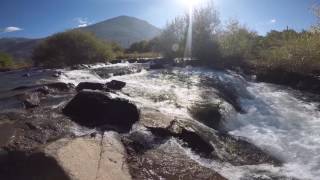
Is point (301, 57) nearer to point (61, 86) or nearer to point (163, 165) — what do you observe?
point (61, 86)

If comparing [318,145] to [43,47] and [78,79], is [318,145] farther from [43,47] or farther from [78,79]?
[43,47]

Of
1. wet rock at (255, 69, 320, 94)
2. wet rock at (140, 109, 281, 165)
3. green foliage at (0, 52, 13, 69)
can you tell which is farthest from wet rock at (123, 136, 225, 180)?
green foliage at (0, 52, 13, 69)

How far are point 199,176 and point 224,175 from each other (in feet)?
2.04

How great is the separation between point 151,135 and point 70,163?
3183 mm

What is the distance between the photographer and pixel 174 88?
59.9 ft

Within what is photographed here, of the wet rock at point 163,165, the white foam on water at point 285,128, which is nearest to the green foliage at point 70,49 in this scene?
the white foam on water at point 285,128

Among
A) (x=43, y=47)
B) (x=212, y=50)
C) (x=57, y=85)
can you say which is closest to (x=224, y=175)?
(x=57, y=85)

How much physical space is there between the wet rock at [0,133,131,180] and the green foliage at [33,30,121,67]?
29.5 meters

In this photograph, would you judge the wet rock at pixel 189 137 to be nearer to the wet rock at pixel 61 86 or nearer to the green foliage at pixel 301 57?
the wet rock at pixel 61 86

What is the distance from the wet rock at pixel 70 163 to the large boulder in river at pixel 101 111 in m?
2.22

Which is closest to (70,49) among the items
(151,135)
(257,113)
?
(257,113)

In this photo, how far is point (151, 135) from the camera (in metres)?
10.5

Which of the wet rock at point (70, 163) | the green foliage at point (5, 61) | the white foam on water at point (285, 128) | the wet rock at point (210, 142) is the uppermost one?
the wet rock at point (70, 163)

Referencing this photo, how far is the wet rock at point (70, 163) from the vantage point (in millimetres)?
7391
